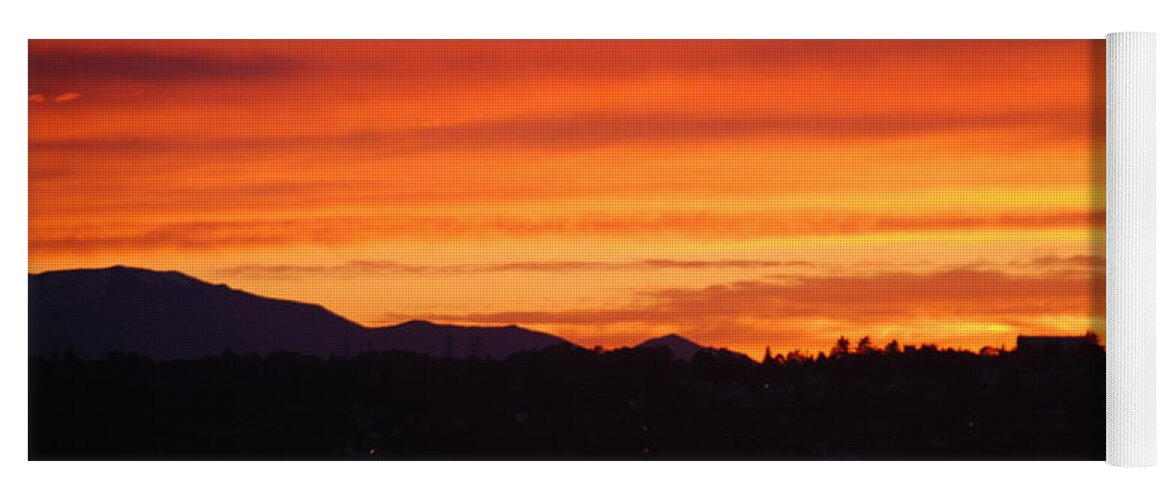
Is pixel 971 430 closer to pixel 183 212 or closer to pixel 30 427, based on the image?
pixel 183 212

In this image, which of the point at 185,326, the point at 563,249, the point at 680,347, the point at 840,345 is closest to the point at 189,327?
the point at 185,326

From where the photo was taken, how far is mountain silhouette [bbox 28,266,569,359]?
10.2 meters

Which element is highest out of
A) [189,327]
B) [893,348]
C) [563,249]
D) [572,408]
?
[563,249]

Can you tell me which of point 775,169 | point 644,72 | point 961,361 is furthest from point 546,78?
point 961,361

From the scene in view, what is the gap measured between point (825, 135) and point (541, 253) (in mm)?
1950

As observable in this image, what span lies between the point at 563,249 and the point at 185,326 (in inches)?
96.5

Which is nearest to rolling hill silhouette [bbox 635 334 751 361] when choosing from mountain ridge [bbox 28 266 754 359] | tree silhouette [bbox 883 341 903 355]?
mountain ridge [bbox 28 266 754 359]

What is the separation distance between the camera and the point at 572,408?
1020cm

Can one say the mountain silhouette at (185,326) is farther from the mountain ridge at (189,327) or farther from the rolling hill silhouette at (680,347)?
the rolling hill silhouette at (680,347)

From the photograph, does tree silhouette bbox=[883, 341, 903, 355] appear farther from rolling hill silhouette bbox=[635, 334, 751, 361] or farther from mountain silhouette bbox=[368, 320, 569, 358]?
mountain silhouette bbox=[368, 320, 569, 358]

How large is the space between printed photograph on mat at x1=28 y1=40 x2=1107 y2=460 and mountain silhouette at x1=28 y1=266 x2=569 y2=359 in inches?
0.8

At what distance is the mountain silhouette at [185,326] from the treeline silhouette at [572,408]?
8 centimetres

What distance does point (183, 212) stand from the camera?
33.3 feet

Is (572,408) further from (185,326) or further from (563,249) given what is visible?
(185,326)
